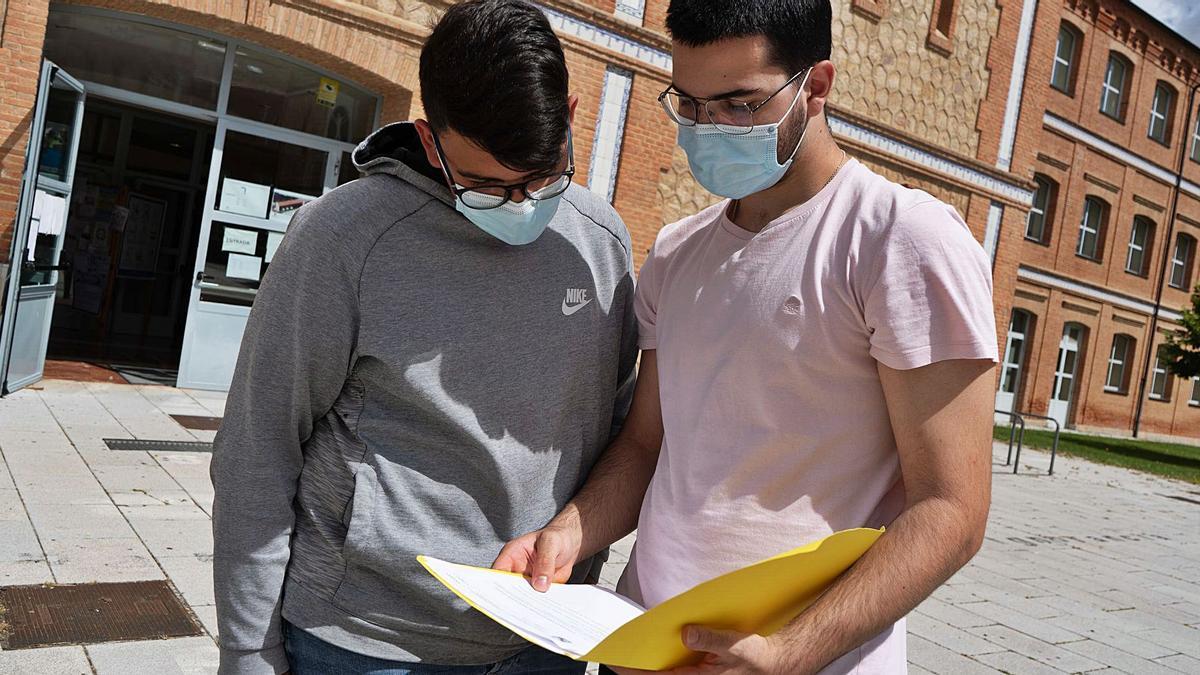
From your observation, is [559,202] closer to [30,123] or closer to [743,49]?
[743,49]

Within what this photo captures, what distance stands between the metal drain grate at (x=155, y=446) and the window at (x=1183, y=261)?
28.5 metres

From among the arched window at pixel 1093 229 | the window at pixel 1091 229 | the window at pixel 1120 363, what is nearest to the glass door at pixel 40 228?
the window at pixel 1091 229

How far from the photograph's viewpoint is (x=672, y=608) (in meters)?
1.18

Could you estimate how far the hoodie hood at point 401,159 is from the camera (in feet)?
5.46

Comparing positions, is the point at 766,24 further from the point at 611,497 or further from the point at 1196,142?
the point at 1196,142

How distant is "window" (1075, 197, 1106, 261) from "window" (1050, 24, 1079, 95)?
3.23 metres

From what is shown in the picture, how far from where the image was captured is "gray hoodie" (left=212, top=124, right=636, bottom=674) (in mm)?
1560

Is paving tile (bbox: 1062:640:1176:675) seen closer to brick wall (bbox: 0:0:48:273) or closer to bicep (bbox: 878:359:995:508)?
bicep (bbox: 878:359:995:508)

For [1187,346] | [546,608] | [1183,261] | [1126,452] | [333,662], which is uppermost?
[1183,261]

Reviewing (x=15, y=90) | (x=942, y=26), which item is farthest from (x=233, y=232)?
(x=942, y=26)

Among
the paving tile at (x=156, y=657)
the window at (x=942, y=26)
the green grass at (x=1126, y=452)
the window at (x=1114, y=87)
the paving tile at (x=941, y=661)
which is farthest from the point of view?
the window at (x=1114, y=87)

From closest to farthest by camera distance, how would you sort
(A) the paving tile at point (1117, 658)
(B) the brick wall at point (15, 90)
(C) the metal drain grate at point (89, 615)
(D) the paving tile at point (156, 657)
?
(D) the paving tile at point (156, 657) < (C) the metal drain grate at point (89, 615) < (A) the paving tile at point (1117, 658) < (B) the brick wall at point (15, 90)

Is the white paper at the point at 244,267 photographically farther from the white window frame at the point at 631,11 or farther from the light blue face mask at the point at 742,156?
the light blue face mask at the point at 742,156

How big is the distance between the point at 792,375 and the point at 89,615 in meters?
3.83
